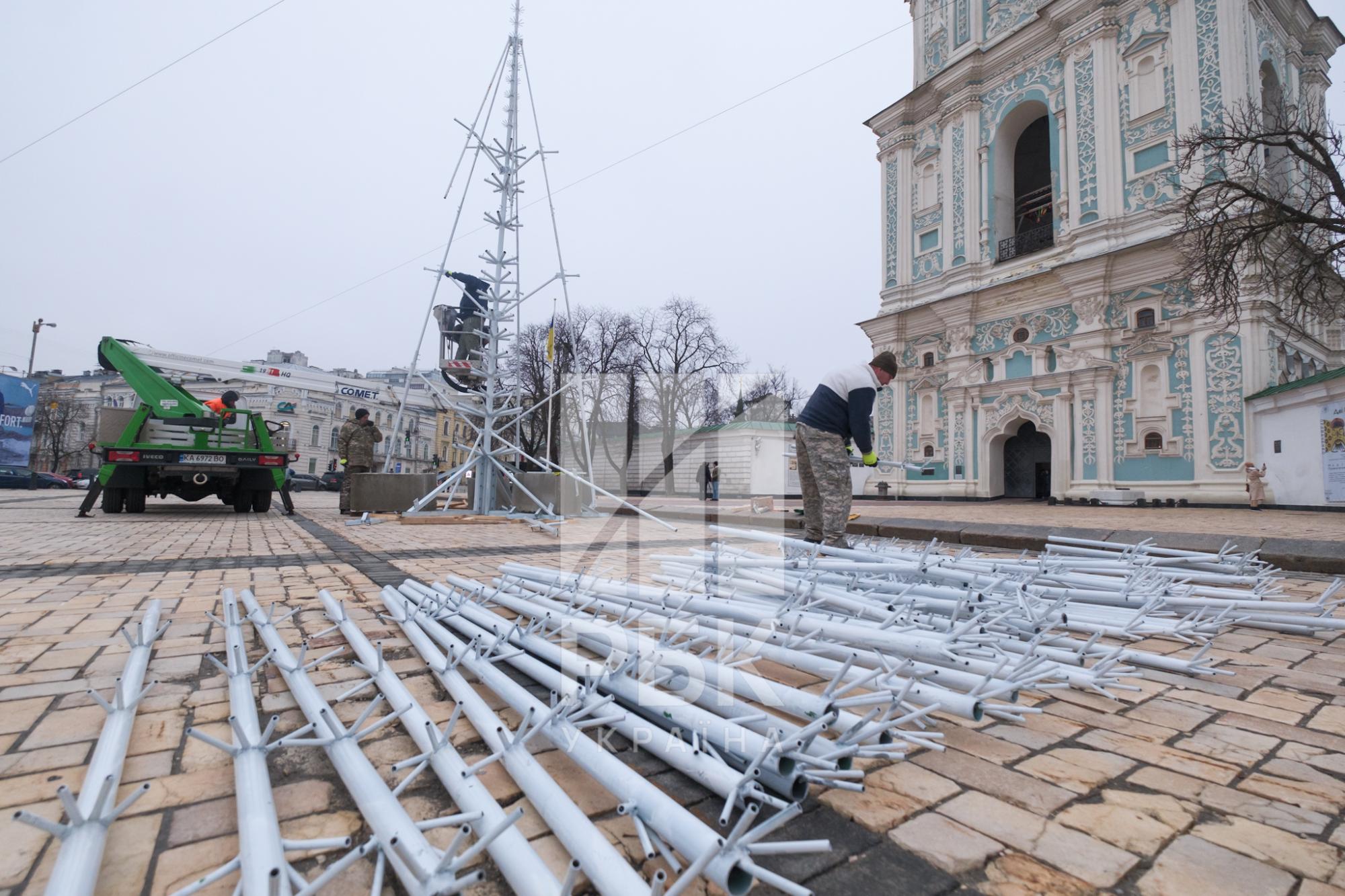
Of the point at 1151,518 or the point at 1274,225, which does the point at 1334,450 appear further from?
the point at 1274,225

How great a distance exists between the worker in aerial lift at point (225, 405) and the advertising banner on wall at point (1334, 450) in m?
21.6

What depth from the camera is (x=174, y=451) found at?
906cm

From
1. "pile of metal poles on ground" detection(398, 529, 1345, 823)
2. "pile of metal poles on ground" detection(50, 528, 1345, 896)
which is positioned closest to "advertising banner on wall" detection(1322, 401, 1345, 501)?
"pile of metal poles on ground" detection(398, 529, 1345, 823)

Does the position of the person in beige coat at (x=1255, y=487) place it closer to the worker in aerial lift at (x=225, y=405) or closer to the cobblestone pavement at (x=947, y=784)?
the cobblestone pavement at (x=947, y=784)

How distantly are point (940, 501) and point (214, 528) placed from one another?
19403 millimetres

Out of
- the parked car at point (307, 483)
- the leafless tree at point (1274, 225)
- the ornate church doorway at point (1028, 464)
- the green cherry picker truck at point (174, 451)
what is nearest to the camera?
the green cherry picker truck at point (174, 451)

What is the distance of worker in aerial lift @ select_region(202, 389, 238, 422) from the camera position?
401 inches

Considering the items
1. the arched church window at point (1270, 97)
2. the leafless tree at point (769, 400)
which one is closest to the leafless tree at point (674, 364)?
the leafless tree at point (769, 400)

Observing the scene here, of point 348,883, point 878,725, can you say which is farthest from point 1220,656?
point 348,883

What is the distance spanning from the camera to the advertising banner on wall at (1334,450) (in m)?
13.9

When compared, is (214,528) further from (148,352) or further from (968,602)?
(968,602)

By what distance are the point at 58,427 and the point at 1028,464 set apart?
5745 cm

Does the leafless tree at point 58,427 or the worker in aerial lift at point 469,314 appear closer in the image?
the worker in aerial lift at point 469,314

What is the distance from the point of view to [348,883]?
1.12 m
